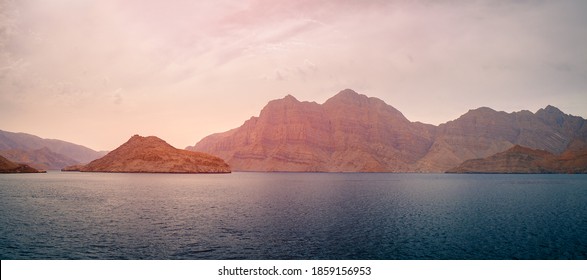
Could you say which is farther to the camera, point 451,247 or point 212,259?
point 451,247

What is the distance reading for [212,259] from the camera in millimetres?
38781

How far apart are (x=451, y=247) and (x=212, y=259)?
94.2 feet

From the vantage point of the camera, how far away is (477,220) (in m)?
66.5

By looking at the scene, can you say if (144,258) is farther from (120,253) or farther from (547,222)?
(547,222)

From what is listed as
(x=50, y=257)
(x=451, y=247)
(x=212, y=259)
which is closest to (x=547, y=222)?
(x=451, y=247)

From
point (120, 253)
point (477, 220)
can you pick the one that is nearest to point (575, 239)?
point (477, 220)
